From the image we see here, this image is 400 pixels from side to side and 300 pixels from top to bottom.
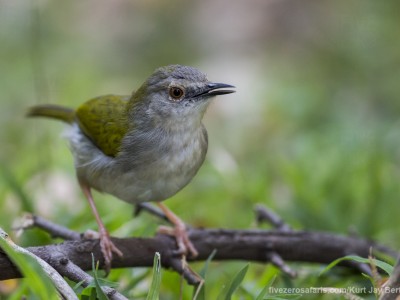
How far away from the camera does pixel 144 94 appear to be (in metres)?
4.30

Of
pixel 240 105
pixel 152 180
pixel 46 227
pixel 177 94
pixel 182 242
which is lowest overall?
pixel 240 105

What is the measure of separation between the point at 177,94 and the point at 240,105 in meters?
4.27

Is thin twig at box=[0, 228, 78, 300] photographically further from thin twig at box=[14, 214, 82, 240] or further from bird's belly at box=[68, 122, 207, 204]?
bird's belly at box=[68, 122, 207, 204]

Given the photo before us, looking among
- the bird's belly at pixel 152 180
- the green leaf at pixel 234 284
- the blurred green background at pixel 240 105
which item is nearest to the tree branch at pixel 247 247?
the blurred green background at pixel 240 105

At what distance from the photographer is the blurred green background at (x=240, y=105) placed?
16.8 feet

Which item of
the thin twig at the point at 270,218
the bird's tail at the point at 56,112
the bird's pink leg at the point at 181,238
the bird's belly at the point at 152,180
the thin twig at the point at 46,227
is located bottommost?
the thin twig at the point at 270,218

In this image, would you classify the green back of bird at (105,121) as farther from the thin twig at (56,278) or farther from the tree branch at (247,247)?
the thin twig at (56,278)

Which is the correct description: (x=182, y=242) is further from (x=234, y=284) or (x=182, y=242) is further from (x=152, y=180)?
(x=234, y=284)

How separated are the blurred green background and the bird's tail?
0.51 m

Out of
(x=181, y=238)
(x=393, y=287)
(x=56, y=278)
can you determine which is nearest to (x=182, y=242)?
(x=181, y=238)

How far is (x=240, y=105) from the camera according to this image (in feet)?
27.7

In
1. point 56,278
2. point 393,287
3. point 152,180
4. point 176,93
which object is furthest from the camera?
point 176,93

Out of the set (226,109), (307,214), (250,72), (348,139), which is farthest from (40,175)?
(250,72)

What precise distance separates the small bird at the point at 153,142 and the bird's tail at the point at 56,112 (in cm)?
64
